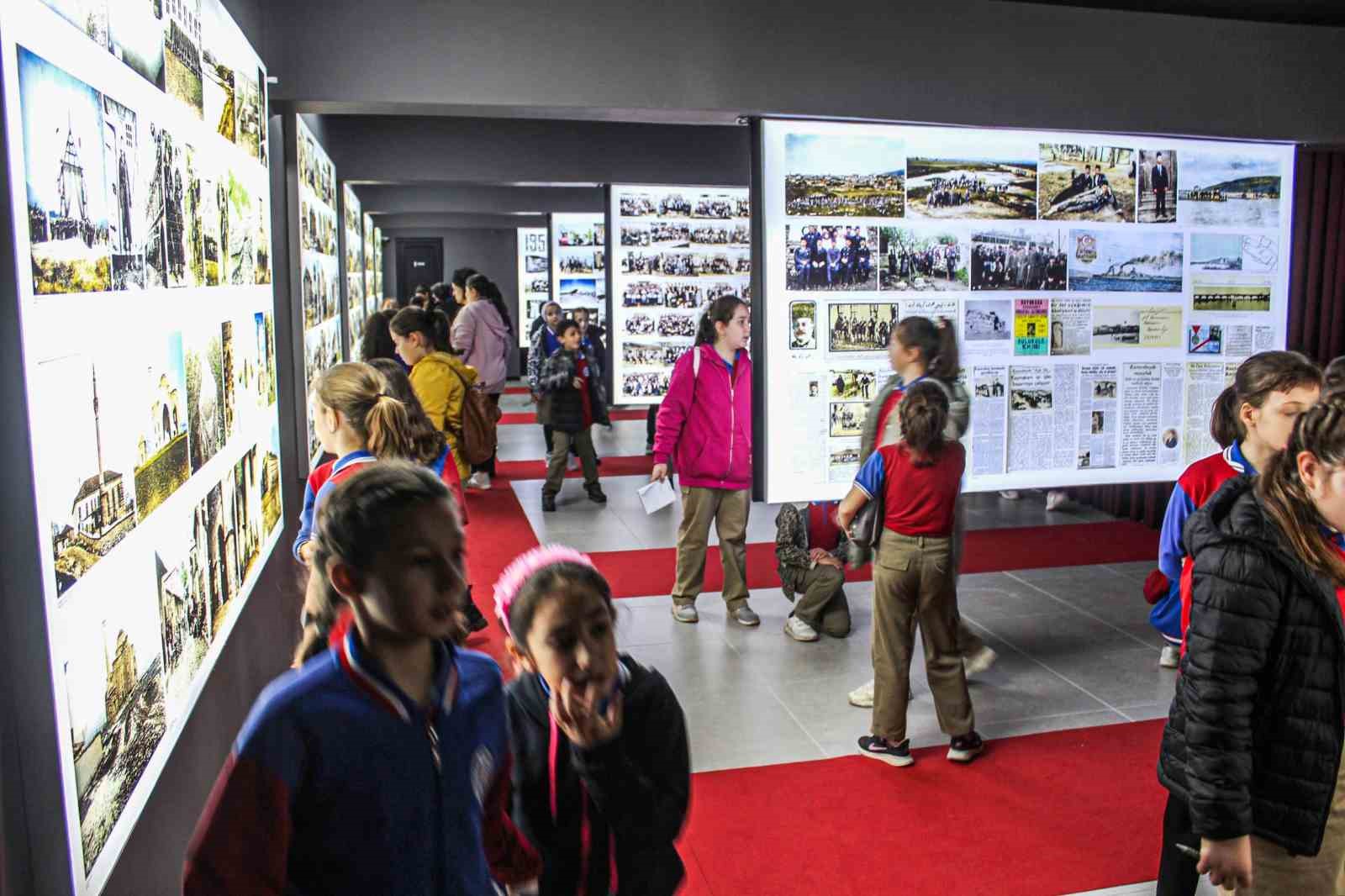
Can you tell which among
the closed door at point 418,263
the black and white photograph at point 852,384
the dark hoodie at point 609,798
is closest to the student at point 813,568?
the black and white photograph at point 852,384

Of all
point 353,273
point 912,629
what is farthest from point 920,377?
point 353,273

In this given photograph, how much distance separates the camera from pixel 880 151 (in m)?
5.63

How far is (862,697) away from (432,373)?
11.0ft

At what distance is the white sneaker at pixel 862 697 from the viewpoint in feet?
16.2

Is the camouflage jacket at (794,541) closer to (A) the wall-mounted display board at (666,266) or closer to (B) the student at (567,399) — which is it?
(B) the student at (567,399)

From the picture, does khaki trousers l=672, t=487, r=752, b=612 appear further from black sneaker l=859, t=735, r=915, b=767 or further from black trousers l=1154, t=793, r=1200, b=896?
black trousers l=1154, t=793, r=1200, b=896

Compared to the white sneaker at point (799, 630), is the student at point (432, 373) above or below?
above

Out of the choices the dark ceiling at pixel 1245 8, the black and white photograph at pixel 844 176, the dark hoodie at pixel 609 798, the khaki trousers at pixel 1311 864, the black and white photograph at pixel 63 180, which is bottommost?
the khaki trousers at pixel 1311 864

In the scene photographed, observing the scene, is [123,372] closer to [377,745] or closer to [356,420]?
[377,745]

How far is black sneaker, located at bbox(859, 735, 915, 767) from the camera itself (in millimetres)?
4363

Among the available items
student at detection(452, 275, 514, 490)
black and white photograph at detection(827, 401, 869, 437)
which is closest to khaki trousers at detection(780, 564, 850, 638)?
black and white photograph at detection(827, 401, 869, 437)

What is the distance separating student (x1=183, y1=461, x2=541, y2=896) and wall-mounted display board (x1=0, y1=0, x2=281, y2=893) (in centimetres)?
46

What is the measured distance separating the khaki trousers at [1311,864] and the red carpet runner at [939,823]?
1.20 m

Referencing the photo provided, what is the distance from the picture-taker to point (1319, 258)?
8.38 meters
